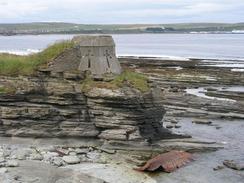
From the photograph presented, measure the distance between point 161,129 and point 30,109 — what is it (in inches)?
434

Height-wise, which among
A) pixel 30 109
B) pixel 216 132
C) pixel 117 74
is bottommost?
pixel 216 132

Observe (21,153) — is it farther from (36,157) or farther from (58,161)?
(58,161)

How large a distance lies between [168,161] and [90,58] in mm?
11461

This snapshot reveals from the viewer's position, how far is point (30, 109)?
42.6 m

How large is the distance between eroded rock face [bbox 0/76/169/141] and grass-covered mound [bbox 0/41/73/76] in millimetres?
964

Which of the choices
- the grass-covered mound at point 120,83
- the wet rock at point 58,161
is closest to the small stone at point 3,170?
the wet rock at point 58,161

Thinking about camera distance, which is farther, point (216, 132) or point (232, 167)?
point (216, 132)

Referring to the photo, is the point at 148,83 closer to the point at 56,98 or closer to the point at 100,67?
the point at 100,67

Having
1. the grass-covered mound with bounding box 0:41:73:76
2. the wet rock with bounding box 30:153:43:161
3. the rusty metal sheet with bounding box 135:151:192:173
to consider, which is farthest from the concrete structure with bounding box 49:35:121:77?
the rusty metal sheet with bounding box 135:151:192:173

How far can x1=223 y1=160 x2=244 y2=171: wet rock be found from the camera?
3750 cm

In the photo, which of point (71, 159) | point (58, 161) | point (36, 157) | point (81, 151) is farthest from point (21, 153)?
point (81, 151)

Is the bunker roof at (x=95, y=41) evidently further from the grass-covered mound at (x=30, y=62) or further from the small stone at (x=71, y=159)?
the small stone at (x=71, y=159)

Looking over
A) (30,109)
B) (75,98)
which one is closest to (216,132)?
(75,98)

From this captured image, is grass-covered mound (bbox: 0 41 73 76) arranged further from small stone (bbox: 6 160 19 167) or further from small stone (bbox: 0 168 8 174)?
small stone (bbox: 0 168 8 174)
